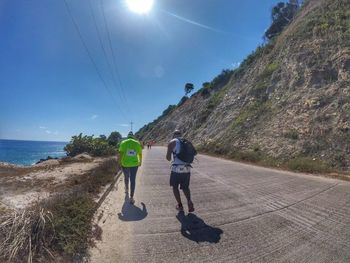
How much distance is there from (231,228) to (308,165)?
36.0 feet

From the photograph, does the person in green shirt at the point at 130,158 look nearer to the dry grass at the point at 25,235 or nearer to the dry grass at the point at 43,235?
the dry grass at the point at 43,235

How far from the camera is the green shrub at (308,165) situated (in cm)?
1411

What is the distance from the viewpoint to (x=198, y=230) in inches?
208

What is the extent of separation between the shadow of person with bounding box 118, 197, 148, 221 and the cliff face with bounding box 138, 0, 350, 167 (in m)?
11.9

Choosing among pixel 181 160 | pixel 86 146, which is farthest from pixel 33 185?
pixel 86 146

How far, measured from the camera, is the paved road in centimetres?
431

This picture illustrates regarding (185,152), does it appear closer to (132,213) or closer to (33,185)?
(132,213)

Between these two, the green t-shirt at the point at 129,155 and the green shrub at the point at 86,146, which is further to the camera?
the green shrub at the point at 86,146

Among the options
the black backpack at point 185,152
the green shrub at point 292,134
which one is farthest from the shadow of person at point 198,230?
the green shrub at point 292,134

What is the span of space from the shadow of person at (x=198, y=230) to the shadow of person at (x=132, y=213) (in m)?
0.86

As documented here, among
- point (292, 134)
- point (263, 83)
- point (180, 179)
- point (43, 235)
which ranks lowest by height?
point (43, 235)

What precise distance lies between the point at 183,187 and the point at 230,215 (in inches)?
47.3

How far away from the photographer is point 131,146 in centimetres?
774

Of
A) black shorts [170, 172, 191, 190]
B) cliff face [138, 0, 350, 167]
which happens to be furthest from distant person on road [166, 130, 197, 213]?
cliff face [138, 0, 350, 167]
